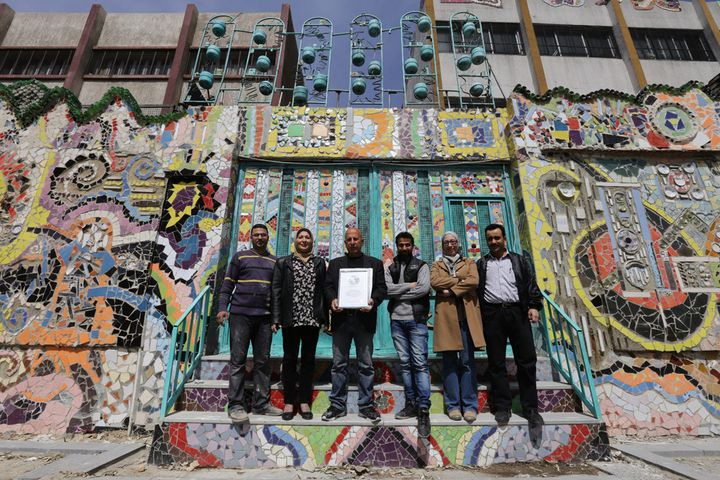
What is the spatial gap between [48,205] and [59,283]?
1.29 m

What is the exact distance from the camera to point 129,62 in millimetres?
17594

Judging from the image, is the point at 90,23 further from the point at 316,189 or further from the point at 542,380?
the point at 542,380

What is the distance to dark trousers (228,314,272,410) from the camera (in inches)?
135

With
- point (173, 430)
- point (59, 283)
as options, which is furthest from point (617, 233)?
point (59, 283)

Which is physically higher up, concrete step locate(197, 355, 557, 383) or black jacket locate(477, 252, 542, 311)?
black jacket locate(477, 252, 542, 311)

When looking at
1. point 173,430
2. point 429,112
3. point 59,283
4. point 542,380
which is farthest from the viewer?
point 429,112

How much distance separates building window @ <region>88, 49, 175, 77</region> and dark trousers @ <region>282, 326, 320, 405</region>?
1878cm

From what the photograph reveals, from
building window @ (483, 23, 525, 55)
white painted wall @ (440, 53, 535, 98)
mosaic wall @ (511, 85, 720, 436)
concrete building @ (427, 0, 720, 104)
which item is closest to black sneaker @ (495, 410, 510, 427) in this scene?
mosaic wall @ (511, 85, 720, 436)

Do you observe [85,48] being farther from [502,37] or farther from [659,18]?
[659,18]

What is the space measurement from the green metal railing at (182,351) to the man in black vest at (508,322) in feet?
10.1

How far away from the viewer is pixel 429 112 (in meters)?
5.95

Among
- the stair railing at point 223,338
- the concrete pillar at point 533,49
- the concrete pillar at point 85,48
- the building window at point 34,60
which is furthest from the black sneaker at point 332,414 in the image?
the building window at point 34,60

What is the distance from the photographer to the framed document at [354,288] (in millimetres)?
3410

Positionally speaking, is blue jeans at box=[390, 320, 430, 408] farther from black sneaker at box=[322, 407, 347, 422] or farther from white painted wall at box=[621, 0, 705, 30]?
white painted wall at box=[621, 0, 705, 30]
